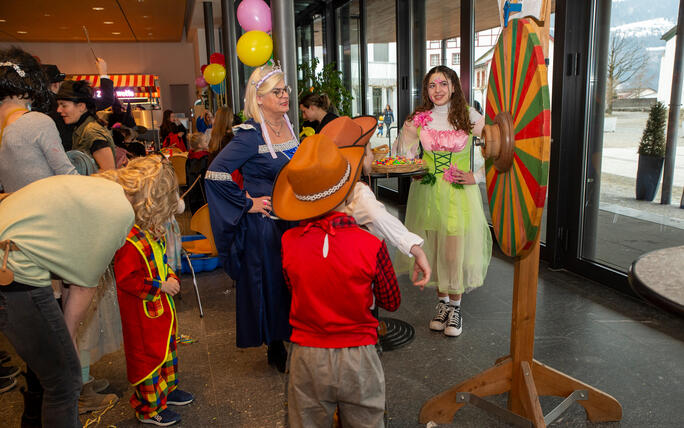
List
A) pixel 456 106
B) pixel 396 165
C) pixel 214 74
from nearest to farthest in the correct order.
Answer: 1. pixel 396 165
2. pixel 456 106
3. pixel 214 74

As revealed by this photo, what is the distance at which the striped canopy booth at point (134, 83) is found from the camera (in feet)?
53.0

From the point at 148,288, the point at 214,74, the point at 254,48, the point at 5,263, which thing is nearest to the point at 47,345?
the point at 5,263

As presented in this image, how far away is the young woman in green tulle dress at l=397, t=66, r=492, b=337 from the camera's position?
3.13m

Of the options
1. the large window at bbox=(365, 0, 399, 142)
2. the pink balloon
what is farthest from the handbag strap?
the large window at bbox=(365, 0, 399, 142)

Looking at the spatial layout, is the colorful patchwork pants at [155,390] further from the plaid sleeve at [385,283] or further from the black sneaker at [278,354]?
the plaid sleeve at [385,283]

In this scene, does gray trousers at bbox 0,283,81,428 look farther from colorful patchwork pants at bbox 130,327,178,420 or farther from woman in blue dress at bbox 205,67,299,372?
woman in blue dress at bbox 205,67,299,372

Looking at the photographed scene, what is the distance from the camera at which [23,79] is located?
2.17 m

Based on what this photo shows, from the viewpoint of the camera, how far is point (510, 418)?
2.11m

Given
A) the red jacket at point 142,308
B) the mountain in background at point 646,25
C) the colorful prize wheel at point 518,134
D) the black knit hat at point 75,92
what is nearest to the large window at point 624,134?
the mountain in background at point 646,25

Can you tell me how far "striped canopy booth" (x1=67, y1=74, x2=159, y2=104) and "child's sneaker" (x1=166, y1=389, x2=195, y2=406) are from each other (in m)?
15.1

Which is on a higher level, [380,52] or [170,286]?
[380,52]

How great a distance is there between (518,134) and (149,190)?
4.91 feet

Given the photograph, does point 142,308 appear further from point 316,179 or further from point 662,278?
point 662,278

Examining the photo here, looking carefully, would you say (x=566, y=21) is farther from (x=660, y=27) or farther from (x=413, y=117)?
(x=413, y=117)
